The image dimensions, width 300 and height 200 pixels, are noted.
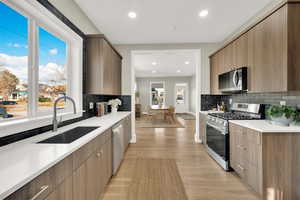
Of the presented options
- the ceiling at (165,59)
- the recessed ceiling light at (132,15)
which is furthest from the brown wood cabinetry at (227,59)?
the recessed ceiling light at (132,15)

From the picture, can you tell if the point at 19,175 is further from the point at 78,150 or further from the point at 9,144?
the point at 9,144

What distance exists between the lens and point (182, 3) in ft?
7.60

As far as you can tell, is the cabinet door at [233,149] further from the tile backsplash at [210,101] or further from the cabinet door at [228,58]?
the tile backsplash at [210,101]

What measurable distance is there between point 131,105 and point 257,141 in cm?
294

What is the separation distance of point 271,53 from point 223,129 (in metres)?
1.31

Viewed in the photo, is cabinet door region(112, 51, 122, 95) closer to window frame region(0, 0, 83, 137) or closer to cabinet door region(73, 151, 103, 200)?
window frame region(0, 0, 83, 137)

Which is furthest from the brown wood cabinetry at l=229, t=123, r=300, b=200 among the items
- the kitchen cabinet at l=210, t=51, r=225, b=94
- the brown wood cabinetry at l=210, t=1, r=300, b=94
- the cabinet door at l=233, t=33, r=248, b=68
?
the kitchen cabinet at l=210, t=51, r=225, b=94

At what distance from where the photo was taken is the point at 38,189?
81 centimetres

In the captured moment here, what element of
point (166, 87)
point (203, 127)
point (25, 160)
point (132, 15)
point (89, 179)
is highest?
point (132, 15)

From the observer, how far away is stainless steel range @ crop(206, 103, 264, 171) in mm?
2436

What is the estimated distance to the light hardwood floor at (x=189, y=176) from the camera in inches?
75.6

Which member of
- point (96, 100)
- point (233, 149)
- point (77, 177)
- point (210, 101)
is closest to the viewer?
point (77, 177)

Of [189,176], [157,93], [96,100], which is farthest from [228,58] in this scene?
[157,93]

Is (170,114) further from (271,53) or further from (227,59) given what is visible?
→ (271,53)
